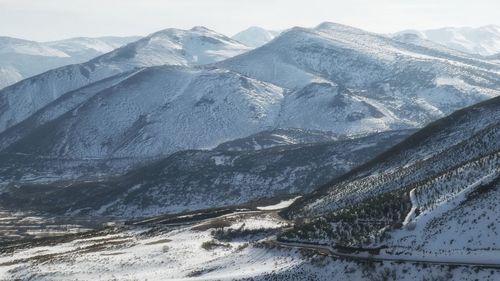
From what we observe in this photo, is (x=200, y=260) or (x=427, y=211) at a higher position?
(x=427, y=211)

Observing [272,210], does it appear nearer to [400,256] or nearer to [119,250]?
[119,250]

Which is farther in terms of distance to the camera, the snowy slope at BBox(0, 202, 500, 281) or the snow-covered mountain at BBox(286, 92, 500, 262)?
the snow-covered mountain at BBox(286, 92, 500, 262)

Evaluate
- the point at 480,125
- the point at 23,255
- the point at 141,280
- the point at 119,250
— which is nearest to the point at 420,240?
the point at 141,280

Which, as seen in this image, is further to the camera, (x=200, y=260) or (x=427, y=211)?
(x=200, y=260)

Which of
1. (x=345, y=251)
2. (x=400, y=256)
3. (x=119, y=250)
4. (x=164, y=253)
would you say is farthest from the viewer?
(x=119, y=250)

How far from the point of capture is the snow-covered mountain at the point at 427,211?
56.9m

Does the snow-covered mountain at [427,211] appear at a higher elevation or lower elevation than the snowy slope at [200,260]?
higher

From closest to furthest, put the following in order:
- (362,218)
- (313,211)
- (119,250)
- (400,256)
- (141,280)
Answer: (400,256)
(141,280)
(362,218)
(119,250)
(313,211)

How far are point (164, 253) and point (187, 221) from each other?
142 feet

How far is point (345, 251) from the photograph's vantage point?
62.4m

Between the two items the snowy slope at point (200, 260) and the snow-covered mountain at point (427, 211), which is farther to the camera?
the snow-covered mountain at point (427, 211)

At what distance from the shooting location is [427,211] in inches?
2606

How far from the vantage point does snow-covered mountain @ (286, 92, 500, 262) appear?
187ft

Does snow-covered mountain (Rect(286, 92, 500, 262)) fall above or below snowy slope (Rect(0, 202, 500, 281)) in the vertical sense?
above
